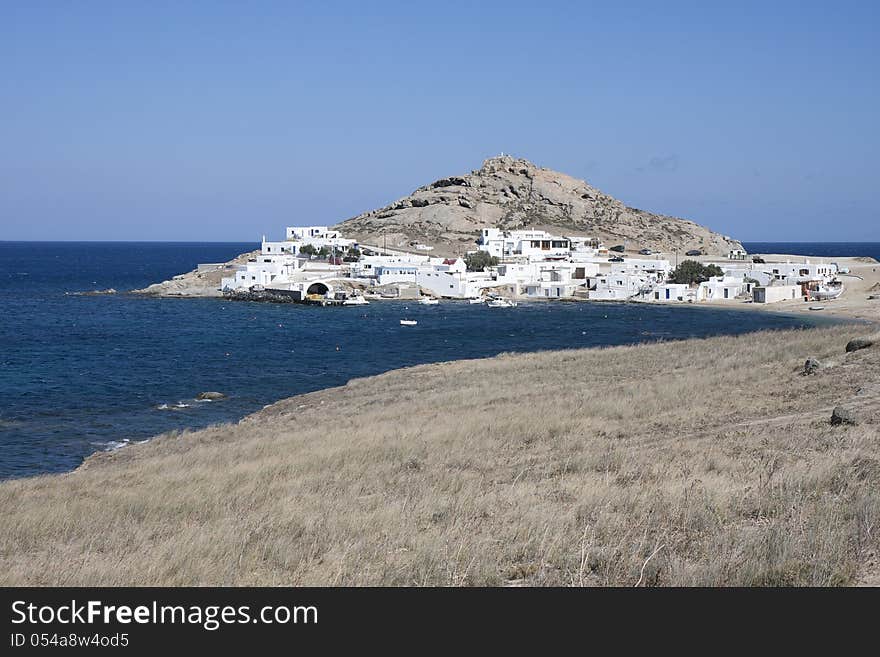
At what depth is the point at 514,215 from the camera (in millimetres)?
143000

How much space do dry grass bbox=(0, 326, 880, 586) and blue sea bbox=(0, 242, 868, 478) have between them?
7316 millimetres

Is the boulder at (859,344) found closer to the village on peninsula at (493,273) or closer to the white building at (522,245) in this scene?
the village on peninsula at (493,273)

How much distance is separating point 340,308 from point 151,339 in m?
27.5

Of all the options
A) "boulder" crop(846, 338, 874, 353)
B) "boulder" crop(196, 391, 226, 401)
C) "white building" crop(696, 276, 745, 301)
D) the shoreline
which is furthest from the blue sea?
"boulder" crop(846, 338, 874, 353)

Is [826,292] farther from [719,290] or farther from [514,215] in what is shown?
[514,215]

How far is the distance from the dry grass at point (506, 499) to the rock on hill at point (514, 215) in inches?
4123

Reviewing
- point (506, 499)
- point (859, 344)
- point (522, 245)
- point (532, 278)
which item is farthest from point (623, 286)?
point (506, 499)

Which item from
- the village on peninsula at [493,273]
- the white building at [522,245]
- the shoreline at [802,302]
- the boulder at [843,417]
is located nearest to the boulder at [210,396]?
the boulder at [843,417]

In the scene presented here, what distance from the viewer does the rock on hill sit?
436 feet

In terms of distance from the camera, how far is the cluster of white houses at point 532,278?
262 ft

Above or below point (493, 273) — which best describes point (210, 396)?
below

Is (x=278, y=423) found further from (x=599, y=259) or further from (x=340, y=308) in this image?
(x=599, y=259)

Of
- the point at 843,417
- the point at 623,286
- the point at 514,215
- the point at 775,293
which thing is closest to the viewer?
the point at 843,417

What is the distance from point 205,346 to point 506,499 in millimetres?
42049
